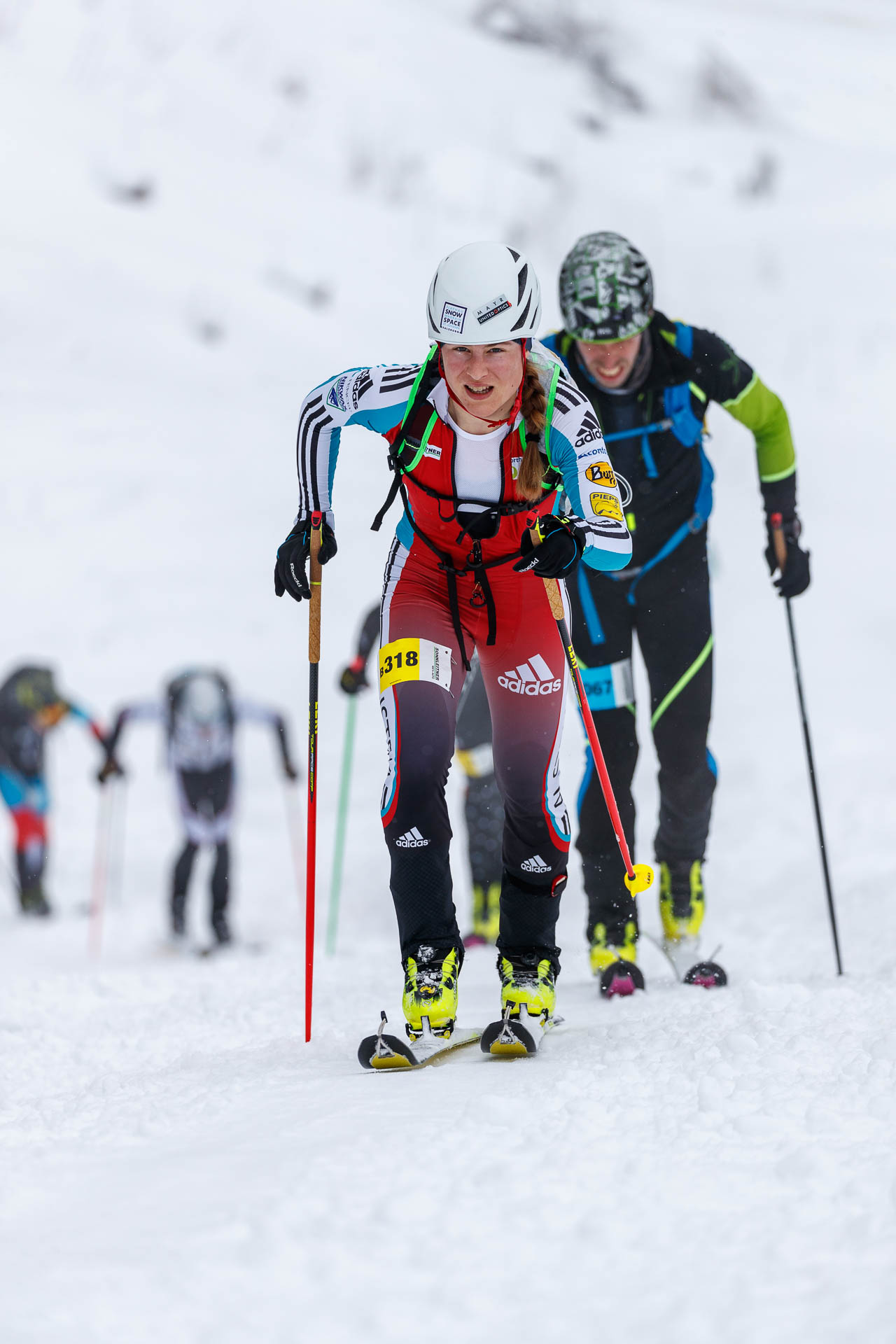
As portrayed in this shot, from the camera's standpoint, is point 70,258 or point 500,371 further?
point 70,258

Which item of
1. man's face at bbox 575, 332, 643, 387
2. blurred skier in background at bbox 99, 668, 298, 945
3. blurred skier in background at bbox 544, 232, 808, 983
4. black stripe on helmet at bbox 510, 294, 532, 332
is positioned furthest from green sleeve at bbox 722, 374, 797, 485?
blurred skier in background at bbox 99, 668, 298, 945

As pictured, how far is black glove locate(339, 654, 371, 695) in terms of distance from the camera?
6355 millimetres

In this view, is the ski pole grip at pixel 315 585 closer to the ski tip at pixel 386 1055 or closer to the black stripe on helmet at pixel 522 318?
the black stripe on helmet at pixel 522 318

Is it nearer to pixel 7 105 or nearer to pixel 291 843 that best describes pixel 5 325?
pixel 7 105

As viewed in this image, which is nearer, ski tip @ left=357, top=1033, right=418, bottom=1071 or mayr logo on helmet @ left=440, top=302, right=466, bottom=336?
ski tip @ left=357, top=1033, right=418, bottom=1071

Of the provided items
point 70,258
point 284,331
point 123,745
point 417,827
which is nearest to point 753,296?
point 284,331

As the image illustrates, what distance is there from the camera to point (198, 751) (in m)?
8.67

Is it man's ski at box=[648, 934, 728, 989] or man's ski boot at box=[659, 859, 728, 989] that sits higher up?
man's ski boot at box=[659, 859, 728, 989]

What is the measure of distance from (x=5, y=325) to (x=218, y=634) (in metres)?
8.59

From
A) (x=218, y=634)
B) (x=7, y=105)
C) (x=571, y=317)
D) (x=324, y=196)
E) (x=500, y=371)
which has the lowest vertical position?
(x=500, y=371)

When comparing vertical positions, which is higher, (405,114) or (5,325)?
(405,114)

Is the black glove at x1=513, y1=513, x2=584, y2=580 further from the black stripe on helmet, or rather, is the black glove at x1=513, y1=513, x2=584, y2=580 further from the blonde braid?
the black stripe on helmet

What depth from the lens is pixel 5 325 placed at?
21.0 meters

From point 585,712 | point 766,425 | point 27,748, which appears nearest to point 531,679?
point 585,712
